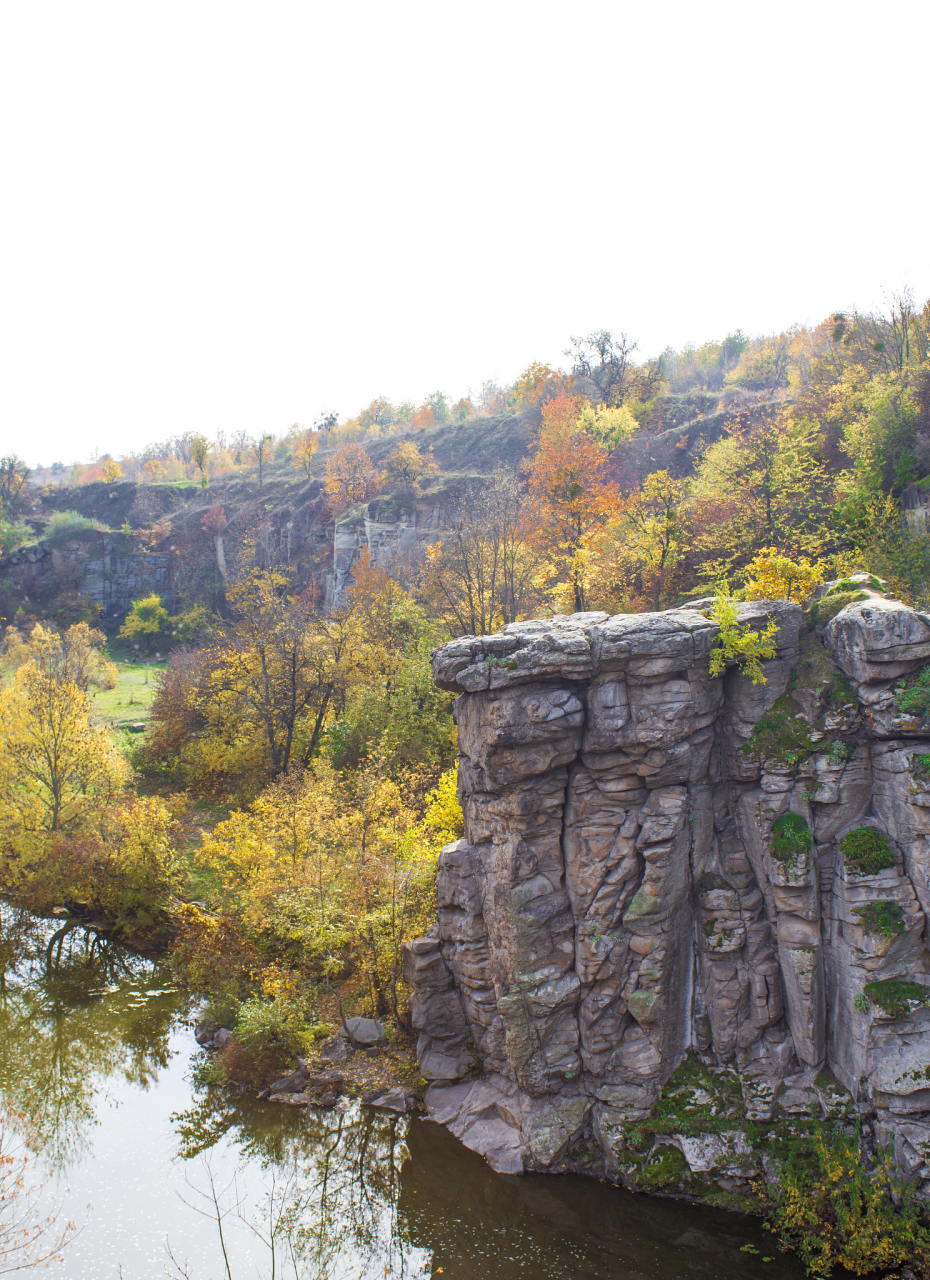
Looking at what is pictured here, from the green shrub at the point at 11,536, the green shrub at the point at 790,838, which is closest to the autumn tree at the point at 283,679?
the green shrub at the point at 790,838

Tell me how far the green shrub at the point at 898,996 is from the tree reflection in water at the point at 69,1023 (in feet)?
56.8

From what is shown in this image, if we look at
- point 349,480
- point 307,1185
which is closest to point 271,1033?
point 307,1185

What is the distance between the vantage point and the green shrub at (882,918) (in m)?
12.5

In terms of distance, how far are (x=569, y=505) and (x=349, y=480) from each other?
116 ft

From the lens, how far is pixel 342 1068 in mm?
17312

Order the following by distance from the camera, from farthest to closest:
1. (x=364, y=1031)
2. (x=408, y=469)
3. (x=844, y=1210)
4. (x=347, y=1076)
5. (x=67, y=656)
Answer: (x=408, y=469) → (x=67, y=656) → (x=364, y=1031) → (x=347, y=1076) → (x=844, y=1210)

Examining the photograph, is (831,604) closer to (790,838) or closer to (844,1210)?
(790,838)

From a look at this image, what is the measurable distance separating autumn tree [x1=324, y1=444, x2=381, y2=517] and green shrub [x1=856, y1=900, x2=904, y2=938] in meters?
53.1

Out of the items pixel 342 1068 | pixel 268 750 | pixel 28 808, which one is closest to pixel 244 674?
pixel 268 750

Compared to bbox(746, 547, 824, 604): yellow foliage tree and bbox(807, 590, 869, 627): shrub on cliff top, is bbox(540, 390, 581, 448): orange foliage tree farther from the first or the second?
bbox(807, 590, 869, 627): shrub on cliff top

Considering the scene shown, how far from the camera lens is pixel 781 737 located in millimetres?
14156

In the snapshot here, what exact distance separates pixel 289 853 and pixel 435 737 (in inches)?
332

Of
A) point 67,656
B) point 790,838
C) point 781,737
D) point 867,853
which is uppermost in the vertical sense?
point 67,656

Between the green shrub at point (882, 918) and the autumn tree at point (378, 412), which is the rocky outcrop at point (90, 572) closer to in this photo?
the autumn tree at point (378, 412)
